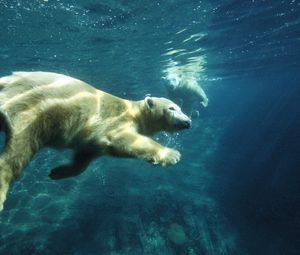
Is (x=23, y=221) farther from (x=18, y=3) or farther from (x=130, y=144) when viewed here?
(x=130, y=144)

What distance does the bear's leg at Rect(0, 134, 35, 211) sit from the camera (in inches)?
128

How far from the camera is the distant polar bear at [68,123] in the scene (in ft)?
11.0

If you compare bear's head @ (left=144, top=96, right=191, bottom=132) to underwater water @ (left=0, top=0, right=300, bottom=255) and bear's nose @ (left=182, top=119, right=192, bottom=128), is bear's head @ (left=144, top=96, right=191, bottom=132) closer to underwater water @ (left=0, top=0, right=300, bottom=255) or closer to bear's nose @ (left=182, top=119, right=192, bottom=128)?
bear's nose @ (left=182, top=119, right=192, bottom=128)

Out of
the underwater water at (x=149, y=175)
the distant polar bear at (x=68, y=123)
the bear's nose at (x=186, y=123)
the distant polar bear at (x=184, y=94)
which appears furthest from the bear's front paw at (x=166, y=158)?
the distant polar bear at (x=184, y=94)

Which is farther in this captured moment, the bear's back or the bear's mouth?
the bear's mouth

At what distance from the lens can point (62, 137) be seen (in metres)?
3.94

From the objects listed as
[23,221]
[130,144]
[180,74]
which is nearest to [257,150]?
[180,74]

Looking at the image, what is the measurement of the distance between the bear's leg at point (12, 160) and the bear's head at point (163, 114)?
225cm

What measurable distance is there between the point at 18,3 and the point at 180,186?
1182 cm

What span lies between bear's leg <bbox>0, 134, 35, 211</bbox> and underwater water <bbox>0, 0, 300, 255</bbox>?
8.80 m

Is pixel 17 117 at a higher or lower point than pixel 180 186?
higher

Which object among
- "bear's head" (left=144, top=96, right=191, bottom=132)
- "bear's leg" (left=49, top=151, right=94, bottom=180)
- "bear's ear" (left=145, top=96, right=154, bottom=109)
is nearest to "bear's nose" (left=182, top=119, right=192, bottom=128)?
"bear's head" (left=144, top=96, right=191, bottom=132)

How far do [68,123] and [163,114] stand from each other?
69.2 inches

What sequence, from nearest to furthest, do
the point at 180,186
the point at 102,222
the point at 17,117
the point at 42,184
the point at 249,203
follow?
the point at 17,117 < the point at 102,222 < the point at 42,184 < the point at 180,186 < the point at 249,203
